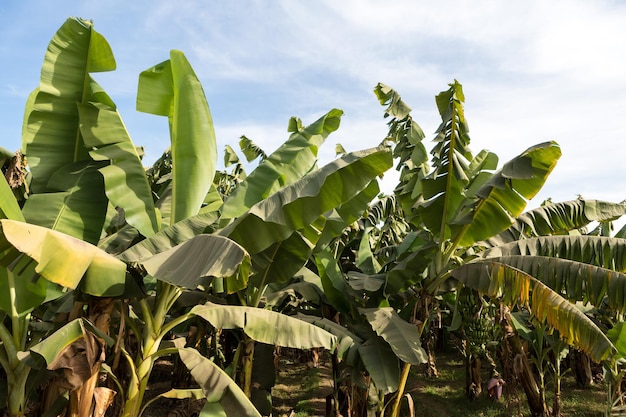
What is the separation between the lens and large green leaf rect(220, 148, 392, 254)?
13.2ft

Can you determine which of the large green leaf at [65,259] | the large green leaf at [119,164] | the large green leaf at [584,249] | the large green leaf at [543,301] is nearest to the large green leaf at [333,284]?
the large green leaf at [543,301]

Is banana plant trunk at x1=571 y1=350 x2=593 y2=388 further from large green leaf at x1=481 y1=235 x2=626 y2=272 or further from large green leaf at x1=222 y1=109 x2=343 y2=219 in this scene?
large green leaf at x1=222 y1=109 x2=343 y2=219

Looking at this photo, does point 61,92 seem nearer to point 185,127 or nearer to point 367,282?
point 185,127

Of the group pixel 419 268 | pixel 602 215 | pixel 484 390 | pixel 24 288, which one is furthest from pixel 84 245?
pixel 484 390

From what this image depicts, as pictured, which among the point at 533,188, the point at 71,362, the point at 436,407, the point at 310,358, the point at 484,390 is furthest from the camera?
the point at 310,358

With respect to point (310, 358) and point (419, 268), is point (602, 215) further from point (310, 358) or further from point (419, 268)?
point (310, 358)

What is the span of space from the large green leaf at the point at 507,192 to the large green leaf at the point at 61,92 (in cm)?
435

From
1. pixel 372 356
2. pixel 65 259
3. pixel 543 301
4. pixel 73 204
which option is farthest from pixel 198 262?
pixel 543 301

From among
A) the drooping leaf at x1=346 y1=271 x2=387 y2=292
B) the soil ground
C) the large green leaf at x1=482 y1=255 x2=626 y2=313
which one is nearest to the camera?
the large green leaf at x1=482 y1=255 x2=626 y2=313

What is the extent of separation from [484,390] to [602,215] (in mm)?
5545

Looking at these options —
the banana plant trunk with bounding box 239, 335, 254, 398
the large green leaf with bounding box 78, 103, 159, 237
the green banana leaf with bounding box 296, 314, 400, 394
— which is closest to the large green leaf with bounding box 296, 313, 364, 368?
the green banana leaf with bounding box 296, 314, 400, 394

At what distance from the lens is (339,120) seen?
5.96 m

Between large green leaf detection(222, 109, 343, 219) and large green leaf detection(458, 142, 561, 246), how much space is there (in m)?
1.97

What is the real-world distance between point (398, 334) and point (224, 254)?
2772 millimetres
